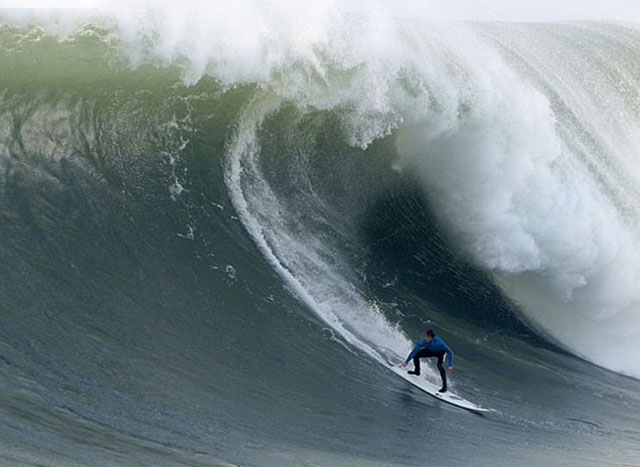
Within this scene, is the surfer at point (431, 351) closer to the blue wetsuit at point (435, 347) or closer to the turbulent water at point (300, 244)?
the blue wetsuit at point (435, 347)

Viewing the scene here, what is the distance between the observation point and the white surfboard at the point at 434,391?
29.0 feet

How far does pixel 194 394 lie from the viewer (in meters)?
7.37

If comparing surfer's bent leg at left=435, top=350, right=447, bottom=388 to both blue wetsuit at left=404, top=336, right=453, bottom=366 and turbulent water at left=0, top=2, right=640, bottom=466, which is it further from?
turbulent water at left=0, top=2, right=640, bottom=466

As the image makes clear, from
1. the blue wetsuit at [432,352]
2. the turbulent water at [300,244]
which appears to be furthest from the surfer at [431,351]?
the turbulent water at [300,244]

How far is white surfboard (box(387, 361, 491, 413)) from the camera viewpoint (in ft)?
29.0

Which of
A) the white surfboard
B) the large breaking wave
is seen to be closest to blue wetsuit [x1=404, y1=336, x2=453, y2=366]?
the white surfboard

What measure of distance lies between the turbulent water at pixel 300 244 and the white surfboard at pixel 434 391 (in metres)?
0.15

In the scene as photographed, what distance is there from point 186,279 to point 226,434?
115 inches

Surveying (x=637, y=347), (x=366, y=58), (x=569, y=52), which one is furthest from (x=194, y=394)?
(x=569, y=52)

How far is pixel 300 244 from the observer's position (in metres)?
10.9

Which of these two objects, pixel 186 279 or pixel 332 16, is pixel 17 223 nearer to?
pixel 186 279

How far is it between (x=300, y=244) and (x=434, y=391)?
248cm

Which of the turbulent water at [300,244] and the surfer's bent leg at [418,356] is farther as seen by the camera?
the surfer's bent leg at [418,356]

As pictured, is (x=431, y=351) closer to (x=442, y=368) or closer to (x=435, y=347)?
(x=435, y=347)
